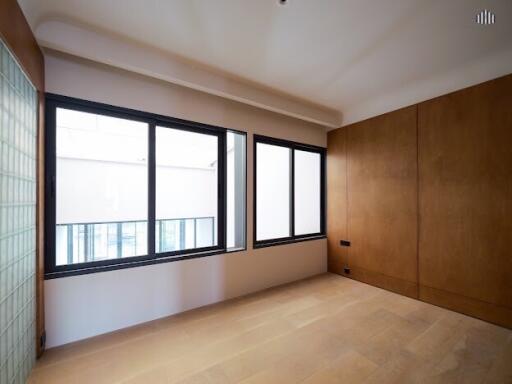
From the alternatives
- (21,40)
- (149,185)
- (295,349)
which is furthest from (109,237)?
(295,349)

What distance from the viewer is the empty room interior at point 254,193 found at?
1.66 m

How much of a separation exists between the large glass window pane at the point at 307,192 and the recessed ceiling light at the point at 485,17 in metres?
2.43

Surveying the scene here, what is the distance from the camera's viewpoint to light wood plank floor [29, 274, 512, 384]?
1.65m

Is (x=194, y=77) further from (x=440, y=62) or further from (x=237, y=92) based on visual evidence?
(x=440, y=62)

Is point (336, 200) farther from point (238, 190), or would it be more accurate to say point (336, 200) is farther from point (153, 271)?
point (153, 271)

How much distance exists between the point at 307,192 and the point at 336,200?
0.67 m

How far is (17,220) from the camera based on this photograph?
1.44m

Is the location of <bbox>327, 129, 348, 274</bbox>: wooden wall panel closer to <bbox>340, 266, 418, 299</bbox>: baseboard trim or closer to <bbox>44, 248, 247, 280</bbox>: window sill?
<bbox>340, 266, 418, 299</bbox>: baseboard trim

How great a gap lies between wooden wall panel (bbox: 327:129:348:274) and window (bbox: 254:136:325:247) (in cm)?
16

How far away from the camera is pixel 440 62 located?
240 centimetres

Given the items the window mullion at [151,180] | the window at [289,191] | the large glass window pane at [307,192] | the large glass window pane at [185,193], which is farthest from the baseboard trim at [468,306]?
the large glass window pane at [185,193]

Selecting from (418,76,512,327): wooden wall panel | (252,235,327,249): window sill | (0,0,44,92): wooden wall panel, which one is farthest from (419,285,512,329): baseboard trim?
(0,0,44,92): wooden wall panel

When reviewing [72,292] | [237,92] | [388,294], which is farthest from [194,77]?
[388,294]

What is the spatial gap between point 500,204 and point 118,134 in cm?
518
